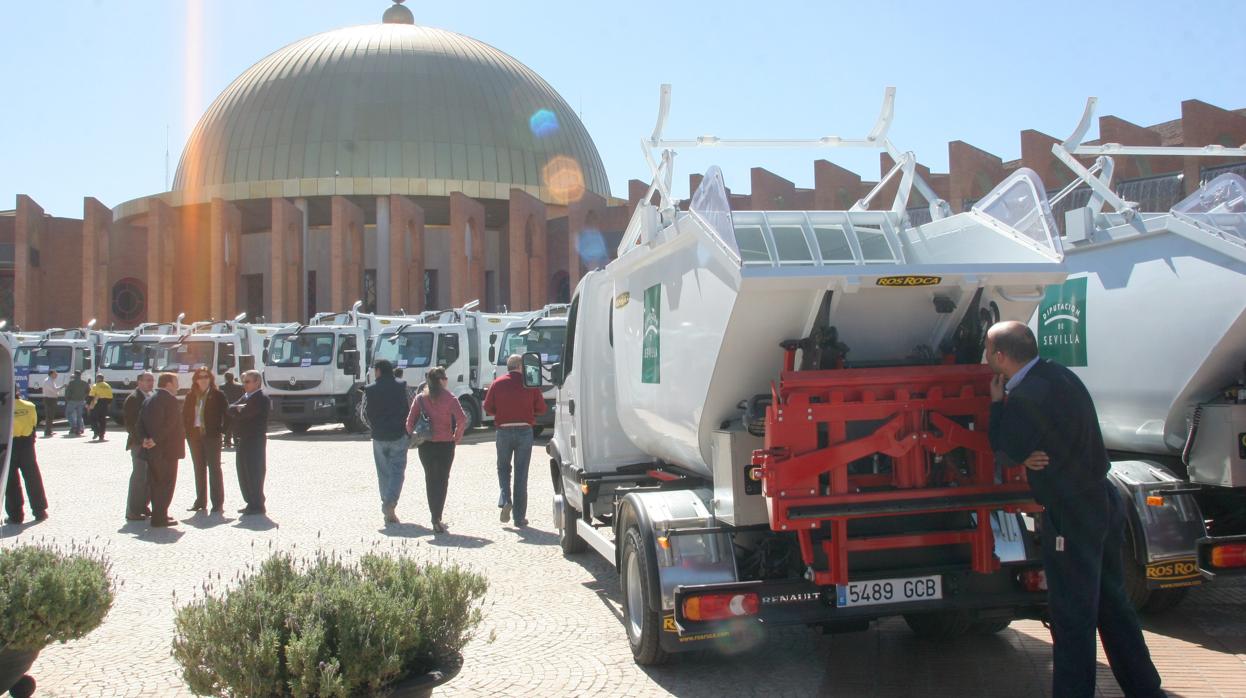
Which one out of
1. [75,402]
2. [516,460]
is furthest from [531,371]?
[75,402]

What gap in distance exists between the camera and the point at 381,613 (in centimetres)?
376

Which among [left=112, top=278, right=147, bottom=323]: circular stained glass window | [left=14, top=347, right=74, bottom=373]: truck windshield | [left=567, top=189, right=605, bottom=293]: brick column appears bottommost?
[left=14, top=347, right=74, bottom=373]: truck windshield

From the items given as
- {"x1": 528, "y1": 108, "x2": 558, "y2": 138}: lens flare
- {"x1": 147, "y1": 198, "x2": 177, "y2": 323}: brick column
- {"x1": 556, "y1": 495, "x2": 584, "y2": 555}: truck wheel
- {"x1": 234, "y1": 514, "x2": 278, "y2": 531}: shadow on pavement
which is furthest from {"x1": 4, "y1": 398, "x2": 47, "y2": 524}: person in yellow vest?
{"x1": 528, "y1": 108, "x2": 558, "y2": 138}: lens flare

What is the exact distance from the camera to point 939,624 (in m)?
6.06

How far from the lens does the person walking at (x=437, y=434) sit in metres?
10.3

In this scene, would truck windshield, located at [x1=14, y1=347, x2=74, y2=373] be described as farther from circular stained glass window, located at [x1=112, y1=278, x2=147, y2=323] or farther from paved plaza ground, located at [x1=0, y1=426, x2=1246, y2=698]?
paved plaza ground, located at [x1=0, y1=426, x2=1246, y2=698]

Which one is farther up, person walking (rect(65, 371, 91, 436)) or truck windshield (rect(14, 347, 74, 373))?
truck windshield (rect(14, 347, 74, 373))

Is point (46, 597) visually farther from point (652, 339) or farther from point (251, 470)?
point (251, 470)

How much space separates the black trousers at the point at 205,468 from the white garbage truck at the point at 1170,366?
945 centimetres

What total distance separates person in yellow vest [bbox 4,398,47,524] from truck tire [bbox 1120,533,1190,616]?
10.4 m

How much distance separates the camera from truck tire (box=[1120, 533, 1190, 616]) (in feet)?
20.8

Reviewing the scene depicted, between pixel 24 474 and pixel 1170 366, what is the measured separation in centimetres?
1131

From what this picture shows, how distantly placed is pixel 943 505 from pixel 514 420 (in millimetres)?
5980

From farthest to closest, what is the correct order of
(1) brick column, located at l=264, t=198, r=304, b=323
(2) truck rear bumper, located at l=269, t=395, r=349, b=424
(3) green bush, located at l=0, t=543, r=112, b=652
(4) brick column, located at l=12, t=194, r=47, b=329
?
(4) brick column, located at l=12, t=194, r=47, b=329
(1) brick column, located at l=264, t=198, r=304, b=323
(2) truck rear bumper, located at l=269, t=395, r=349, b=424
(3) green bush, located at l=0, t=543, r=112, b=652
